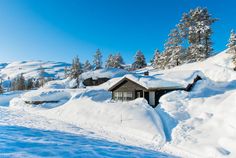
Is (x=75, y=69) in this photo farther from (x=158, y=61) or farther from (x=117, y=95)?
(x=117, y=95)

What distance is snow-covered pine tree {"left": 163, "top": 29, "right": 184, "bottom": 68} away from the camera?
4916 cm

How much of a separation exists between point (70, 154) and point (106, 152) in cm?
199

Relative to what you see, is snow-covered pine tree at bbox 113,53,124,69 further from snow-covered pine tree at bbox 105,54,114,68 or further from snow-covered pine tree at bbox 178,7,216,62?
snow-covered pine tree at bbox 178,7,216,62

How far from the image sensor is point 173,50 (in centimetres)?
4978

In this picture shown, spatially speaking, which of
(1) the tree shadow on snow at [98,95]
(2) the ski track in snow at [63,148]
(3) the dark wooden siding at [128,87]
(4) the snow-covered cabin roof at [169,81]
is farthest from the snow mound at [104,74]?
(2) the ski track in snow at [63,148]

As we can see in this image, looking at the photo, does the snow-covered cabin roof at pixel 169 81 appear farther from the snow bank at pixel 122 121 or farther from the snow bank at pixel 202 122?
the snow bank at pixel 122 121

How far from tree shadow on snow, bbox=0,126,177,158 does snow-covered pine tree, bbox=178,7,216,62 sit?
38.5 metres

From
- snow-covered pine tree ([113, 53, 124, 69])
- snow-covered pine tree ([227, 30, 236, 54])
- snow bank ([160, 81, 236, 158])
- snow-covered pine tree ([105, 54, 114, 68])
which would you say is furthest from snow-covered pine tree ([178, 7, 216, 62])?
snow-covered pine tree ([105, 54, 114, 68])

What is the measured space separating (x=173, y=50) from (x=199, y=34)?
21.5 ft

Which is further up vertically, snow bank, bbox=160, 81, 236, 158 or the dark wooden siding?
the dark wooden siding

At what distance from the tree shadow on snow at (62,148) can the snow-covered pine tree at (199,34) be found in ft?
126

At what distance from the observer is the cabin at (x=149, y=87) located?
25984 mm

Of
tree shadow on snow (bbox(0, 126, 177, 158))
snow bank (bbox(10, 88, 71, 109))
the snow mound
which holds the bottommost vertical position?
tree shadow on snow (bbox(0, 126, 177, 158))

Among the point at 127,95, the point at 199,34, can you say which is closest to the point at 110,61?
the point at 199,34
